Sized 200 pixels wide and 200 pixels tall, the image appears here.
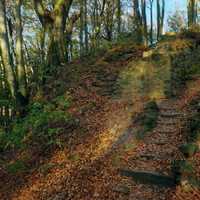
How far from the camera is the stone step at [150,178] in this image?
11.3ft

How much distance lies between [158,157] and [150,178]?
25.9 inches

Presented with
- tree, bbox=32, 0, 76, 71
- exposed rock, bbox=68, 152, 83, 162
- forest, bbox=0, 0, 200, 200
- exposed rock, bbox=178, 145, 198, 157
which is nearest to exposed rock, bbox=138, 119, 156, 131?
forest, bbox=0, 0, 200, 200

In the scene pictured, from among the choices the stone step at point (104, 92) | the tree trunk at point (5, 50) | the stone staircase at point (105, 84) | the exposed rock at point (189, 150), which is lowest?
the exposed rock at point (189, 150)

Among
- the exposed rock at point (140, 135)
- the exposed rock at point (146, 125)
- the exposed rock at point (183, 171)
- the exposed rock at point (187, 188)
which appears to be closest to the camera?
the exposed rock at point (187, 188)

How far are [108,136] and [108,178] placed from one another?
182 cm

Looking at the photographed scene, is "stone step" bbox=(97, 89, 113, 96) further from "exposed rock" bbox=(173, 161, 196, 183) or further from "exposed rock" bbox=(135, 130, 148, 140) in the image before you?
"exposed rock" bbox=(173, 161, 196, 183)

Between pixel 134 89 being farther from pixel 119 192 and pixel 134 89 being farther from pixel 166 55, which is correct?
pixel 119 192

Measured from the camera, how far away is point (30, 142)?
5824mm

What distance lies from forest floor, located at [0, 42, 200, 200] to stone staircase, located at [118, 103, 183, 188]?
128mm


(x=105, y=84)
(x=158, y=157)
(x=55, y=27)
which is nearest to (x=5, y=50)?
(x=55, y=27)

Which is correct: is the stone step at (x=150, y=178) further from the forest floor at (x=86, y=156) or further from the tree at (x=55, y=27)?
the tree at (x=55, y=27)

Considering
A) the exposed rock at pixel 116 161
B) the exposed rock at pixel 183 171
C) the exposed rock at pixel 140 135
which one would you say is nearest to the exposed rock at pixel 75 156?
the exposed rock at pixel 116 161

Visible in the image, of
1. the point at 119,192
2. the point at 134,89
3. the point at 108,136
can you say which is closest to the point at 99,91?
the point at 134,89

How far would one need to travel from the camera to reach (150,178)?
11.9 ft
